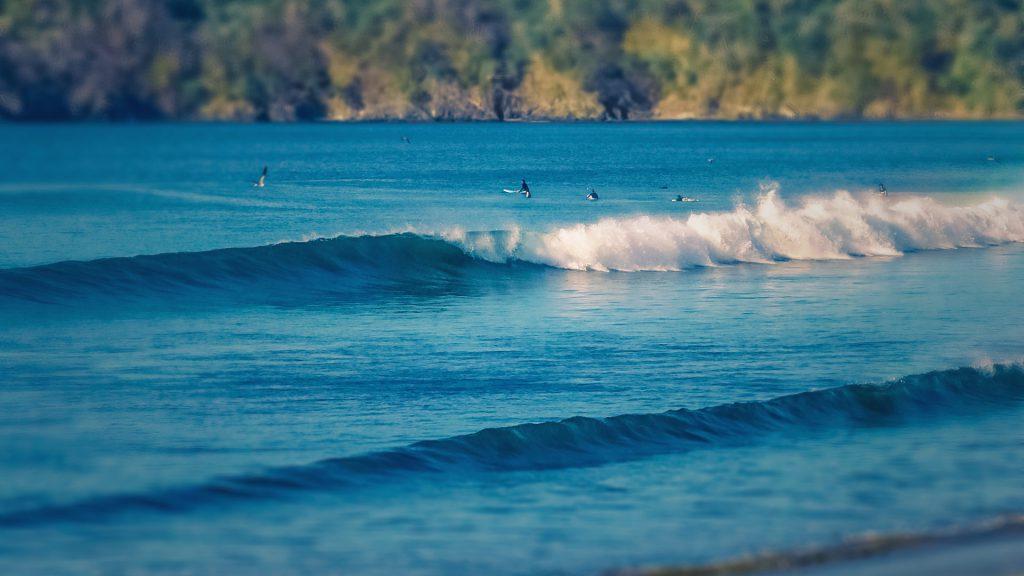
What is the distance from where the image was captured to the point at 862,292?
23.1 m

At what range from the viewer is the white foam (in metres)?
28.3

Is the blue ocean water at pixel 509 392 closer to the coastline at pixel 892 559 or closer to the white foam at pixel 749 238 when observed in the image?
the white foam at pixel 749 238

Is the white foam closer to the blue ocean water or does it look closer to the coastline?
the blue ocean water

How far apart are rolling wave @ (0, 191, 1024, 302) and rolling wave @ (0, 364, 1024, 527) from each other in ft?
37.4

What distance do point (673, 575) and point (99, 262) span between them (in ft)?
56.6

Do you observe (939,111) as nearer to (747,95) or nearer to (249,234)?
(747,95)

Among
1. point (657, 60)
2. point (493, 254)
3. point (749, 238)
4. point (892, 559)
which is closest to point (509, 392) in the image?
point (892, 559)

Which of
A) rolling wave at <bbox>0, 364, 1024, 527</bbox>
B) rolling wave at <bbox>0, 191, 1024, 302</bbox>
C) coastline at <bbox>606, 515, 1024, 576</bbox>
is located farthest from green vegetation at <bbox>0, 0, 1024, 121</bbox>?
coastline at <bbox>606, 515, 1024, 576</bbox>

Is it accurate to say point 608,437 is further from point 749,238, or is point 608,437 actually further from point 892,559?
point 749,238

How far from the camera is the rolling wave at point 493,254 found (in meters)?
23.8

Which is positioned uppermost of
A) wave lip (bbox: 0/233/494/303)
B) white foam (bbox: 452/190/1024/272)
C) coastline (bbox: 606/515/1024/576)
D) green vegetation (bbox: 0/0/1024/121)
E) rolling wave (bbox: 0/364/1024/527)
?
green vegetation (bbox: 0/0/1024/121)

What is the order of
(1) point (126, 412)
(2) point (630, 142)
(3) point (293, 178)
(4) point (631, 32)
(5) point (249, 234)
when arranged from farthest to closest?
(4) point (631, 32)
(2) point (630, 142)
(3) point (293, 178)
(5) point (249, 234)
(1) point (126, 412)

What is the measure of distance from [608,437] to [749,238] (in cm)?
1823

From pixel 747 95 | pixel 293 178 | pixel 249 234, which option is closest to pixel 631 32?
pixel 747 95
